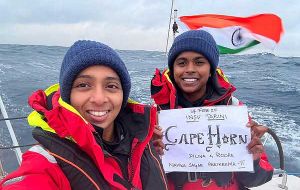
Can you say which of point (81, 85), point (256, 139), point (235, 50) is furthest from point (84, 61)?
point (235, 50)

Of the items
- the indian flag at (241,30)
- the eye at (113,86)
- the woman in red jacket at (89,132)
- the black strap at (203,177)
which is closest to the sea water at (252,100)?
the indian flag at (241,30)

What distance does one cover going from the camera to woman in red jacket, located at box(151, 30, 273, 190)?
2.92 meters

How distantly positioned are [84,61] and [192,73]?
1.28 m

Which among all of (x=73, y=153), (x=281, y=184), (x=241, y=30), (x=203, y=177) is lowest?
(x=281, y=184)

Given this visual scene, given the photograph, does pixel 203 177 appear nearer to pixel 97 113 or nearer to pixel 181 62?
pixel 181 62

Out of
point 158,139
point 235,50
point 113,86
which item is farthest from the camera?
point 235,50

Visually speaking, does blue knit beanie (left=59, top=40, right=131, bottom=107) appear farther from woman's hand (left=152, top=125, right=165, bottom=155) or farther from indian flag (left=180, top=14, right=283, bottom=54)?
indian flag (left=180, top=14, right=283, bottom=54)

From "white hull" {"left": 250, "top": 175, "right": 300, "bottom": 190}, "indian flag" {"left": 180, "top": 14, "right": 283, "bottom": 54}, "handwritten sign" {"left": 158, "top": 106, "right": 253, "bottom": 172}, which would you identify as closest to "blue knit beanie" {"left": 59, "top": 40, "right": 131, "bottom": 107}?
"handwritten sign" {"left": 158, "top": 106, "right": 253, "bottom": 172}

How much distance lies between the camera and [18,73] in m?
17.1

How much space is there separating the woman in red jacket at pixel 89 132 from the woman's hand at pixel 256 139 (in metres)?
0.88

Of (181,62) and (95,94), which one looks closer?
(95,94)

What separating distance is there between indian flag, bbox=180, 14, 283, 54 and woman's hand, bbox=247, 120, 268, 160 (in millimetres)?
3495

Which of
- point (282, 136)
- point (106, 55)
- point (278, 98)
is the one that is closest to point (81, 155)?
point (106, 55)

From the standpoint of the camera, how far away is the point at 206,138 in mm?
2863
